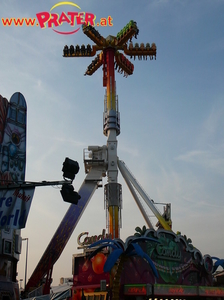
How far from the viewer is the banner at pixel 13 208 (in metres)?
18.7

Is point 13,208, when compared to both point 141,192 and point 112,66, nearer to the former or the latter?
point 141,192

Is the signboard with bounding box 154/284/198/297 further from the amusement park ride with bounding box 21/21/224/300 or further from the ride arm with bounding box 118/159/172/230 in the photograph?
the ride arm with bounding box 118/159/172/230

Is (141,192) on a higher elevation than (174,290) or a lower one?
higher

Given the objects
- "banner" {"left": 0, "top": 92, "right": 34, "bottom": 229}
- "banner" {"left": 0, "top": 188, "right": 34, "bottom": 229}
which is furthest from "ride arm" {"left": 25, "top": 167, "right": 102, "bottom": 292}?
"banner" {"left": 0, "top": 188, "right": 34, "bottom": 229}

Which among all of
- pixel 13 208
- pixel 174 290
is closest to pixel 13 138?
pixel 13 208

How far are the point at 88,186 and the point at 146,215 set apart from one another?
6333 mm

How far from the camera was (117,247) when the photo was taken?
2611cm

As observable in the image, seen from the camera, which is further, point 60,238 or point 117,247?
point 60,238

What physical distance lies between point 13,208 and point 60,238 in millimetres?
17948

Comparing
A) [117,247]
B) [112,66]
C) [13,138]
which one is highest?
[112,66]

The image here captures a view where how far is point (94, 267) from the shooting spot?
2869 centimetres

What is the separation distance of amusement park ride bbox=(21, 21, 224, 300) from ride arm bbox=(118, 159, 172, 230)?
10cm

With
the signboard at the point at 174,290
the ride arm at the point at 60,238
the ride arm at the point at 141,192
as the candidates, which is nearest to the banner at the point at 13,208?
the signboard at the point at 174,290

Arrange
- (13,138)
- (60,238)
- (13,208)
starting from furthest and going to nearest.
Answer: (60,238) < (13,138) < (13,208)
